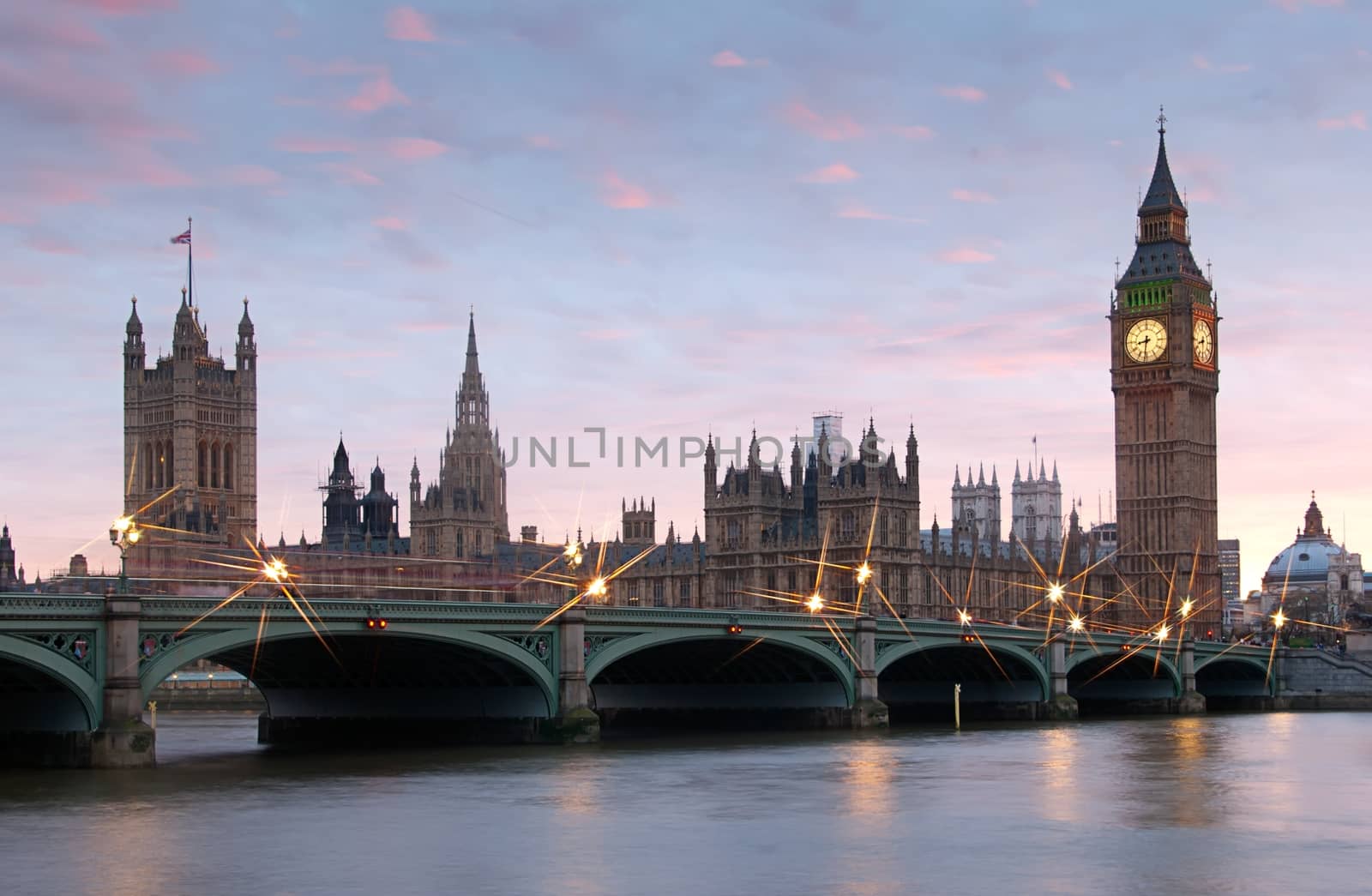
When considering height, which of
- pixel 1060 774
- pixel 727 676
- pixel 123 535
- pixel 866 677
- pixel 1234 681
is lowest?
pixel 1234 681

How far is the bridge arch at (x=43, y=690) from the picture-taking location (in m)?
62.1

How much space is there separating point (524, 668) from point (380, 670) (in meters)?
10.0

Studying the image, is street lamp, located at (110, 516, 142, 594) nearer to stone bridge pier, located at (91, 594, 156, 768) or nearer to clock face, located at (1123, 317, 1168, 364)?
stone bridge pier, located at (91, 594, 156, 768)

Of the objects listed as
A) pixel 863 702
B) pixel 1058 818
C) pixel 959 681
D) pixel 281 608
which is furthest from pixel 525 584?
pixel 1058 818

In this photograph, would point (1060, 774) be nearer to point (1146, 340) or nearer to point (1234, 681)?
point (1234, 681)

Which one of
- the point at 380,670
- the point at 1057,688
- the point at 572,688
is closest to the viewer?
the point at 572,688

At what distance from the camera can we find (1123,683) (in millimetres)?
129875

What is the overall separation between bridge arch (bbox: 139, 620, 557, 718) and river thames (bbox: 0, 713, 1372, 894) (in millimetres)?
3872

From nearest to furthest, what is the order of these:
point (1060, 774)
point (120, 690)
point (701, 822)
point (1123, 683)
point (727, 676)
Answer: point (701, 822) < point (120, 690) < point (1060, 774) < point (727, 676) < point (1123, 683)

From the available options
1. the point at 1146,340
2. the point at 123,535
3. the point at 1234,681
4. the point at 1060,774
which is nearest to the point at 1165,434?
the point at 1146,340

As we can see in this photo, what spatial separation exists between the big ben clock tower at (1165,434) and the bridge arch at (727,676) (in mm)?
76077

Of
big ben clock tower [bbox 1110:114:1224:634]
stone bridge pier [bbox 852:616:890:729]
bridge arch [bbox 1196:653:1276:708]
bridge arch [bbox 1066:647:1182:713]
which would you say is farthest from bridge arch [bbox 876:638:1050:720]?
big ben clock tower [bbox 1110:114:1224:634]

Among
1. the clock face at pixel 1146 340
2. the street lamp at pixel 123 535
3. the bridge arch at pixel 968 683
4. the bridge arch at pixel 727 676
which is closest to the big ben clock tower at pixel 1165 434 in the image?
the clock face at pixel 1146 340

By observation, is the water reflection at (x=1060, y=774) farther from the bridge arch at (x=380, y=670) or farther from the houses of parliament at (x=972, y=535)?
the houses of parliament at (x=972, y=535)
